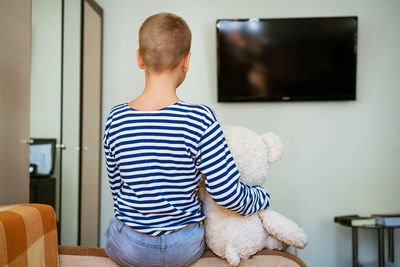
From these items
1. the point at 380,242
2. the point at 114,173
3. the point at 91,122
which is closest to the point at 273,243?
the point at 114,173

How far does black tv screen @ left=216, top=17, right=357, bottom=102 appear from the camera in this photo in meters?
2.59

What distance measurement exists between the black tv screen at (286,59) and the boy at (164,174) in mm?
1737

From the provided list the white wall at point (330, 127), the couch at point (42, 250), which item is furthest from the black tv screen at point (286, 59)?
the couch at point (42, 250)

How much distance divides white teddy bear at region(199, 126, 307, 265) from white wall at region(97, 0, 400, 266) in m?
1.63

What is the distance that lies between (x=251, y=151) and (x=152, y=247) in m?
0.38

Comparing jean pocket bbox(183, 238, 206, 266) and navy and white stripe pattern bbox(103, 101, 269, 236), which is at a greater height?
navy and white stripe pattern bbox(103, 101, 269, 236)

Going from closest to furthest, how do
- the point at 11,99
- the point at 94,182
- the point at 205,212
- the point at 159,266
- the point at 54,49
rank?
the point at 159,266
the point at 205,212
the point at 11,99
the point at 54,49
the point at 94,182

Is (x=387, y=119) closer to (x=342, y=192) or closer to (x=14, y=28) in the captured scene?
(x=342, y=192)

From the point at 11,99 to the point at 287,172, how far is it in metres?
1.90

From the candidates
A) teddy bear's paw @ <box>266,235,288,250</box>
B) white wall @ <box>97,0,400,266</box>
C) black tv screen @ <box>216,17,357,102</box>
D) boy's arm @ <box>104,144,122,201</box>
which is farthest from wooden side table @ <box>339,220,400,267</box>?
boy's arm @ <box>104,144,122,201</box>

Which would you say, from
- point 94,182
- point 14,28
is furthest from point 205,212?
point 94,182

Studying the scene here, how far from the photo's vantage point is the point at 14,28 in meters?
1.51

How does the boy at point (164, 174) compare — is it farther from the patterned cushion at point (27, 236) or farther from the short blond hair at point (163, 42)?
the patterned cushion at point (27, 236)

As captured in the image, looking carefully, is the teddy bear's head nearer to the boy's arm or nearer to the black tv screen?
the boy's arm
